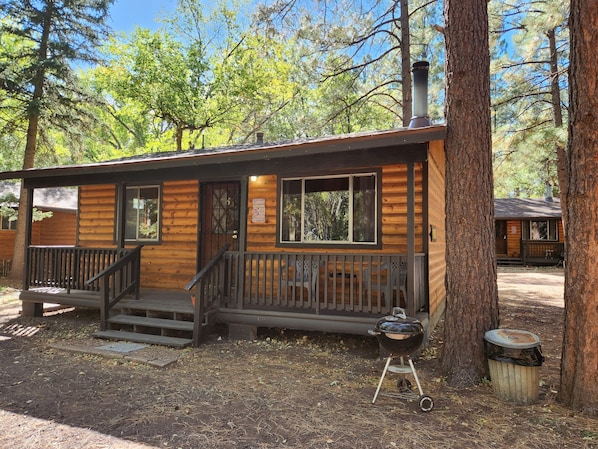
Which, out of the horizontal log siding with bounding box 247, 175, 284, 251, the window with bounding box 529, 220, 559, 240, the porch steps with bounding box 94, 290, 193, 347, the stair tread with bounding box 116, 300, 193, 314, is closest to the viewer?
the porch steps with bounding box 94, 290, 193, 347

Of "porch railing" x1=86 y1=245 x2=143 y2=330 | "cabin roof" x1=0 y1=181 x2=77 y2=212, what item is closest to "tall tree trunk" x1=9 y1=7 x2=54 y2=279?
"cabin roof" x1=0 y1=181 x2=77 y2=212

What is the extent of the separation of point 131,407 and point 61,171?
17.6ft

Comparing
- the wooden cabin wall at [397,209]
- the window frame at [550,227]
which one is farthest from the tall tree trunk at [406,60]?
the window frame at [550,227]

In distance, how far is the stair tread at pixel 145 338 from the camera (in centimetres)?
566

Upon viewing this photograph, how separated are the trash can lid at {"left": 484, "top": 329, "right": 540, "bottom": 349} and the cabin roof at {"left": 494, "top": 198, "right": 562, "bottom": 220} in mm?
16181

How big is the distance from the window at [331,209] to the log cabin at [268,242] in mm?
18

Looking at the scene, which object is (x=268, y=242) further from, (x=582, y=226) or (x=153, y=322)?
(x=582, y=226)

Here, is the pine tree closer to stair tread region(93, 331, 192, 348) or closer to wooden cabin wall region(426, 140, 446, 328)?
stair tread region(93, 331, 192, 348)

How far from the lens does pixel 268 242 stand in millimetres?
7281

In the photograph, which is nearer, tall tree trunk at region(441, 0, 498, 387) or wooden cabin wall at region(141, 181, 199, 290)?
tall tree trunk at region(441, 0, 498, 387)

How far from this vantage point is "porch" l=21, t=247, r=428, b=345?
5.42 meters

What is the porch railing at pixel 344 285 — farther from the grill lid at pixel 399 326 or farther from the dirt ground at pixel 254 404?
the grill lid at pixel 399 326

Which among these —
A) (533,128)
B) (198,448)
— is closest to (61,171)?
(198,448)

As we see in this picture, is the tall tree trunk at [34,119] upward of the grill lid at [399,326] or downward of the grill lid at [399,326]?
upward
